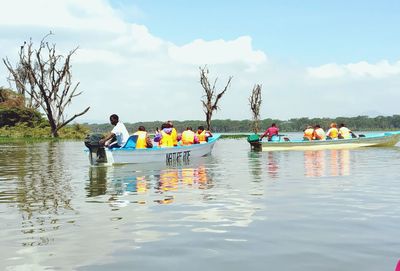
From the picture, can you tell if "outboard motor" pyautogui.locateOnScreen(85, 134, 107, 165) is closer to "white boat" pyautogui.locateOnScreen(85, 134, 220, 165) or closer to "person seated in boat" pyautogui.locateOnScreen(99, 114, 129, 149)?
"white boat" pyautogui.locateOnScreen(85, 134, 220, 165)

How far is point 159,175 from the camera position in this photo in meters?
15.5

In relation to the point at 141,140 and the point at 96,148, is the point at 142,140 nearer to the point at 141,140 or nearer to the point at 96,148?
the point at 141,140

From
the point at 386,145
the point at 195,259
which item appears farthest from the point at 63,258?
the point at 386,145

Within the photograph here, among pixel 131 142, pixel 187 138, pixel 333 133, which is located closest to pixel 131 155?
pixel 131 142

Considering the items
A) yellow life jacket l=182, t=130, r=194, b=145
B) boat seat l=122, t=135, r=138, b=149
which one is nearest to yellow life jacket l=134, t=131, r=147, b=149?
boat seat l=122, t=135, r=138, b=149

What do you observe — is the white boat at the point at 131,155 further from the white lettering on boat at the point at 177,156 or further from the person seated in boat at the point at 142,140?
the person seated in boat at the point at 142,140

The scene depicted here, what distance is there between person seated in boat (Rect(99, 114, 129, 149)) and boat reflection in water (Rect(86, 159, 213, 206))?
3.41ft

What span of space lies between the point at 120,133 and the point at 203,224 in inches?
466

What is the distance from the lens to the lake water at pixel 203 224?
545 cm

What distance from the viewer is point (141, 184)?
12.9 meters

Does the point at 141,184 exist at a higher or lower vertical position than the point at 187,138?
lower

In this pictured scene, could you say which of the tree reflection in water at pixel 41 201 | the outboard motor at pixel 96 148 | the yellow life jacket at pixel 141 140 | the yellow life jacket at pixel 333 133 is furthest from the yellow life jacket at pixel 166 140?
the yellow life jacket at pixel 333 133

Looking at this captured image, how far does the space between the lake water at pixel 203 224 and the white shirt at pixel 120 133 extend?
5266mm

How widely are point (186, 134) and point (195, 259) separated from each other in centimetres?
1911
